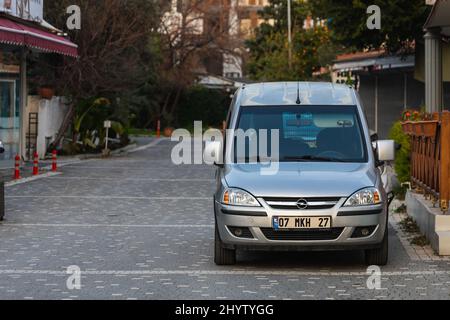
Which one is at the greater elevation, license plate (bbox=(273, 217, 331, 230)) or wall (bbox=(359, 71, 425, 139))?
wall (bbox=(359, 71, 425, 139))

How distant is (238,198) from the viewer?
989 cm

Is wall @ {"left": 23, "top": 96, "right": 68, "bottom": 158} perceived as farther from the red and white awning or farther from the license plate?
the license plate

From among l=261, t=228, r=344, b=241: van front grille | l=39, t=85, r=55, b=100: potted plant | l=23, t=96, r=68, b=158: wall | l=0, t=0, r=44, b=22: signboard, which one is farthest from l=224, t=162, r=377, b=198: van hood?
l=39, t=85, r=55, b=100: potted plant

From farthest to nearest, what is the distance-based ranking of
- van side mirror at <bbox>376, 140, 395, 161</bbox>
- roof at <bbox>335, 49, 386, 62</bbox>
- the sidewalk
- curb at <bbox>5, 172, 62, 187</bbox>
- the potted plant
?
1. roof at <bbox>335, 49, 386, 62</bbox>
2. the potted plant
3. the sidewalk
4. curb at <bbox>5, 172, 62, 187</bbox>
5. van side mirror at <bbox>376, 140, 395, 161</bbox>

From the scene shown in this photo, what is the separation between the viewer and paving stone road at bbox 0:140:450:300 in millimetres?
8906

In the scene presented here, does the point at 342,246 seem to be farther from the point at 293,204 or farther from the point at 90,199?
the point at 90,199

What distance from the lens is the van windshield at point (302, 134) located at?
1075 centimetres

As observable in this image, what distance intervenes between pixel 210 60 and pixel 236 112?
57.4m

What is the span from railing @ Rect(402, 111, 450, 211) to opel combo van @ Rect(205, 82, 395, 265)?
0.99 m

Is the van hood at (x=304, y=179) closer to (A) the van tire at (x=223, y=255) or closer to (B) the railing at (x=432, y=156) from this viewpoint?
(A) the van tire at (x=223, y=255)

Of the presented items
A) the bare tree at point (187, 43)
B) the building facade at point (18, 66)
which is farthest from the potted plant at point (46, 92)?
the bare tree at point (187, 43)

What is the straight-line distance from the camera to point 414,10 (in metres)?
24.7

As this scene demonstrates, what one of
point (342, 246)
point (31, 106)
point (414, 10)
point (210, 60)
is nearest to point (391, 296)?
point (342, 246)

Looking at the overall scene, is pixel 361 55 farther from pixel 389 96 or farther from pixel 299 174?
pixel 299 174
